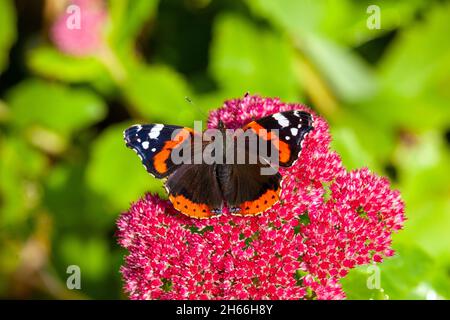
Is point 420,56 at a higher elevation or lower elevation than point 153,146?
higher

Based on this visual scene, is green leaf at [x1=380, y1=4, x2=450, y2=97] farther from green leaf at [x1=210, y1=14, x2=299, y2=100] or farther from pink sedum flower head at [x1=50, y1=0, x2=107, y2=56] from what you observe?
pink sedum flower head at [x1=50, y1=0, x2=107, y2=56]

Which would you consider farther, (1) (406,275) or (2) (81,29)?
(2) (81,29)

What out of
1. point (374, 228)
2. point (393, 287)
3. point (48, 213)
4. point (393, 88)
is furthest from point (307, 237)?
point (393, 88)

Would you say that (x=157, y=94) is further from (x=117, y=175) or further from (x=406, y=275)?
(x=406, y=275)

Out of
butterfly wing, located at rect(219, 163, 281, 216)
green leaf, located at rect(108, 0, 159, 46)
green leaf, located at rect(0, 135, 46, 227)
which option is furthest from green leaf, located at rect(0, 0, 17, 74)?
butterfly wing, located at rect(219, 163, 281, 216)

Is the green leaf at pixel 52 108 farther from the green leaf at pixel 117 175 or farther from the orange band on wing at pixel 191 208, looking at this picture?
the orange band on wing at pixel 191 208

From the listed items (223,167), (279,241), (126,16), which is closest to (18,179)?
(126,16)
